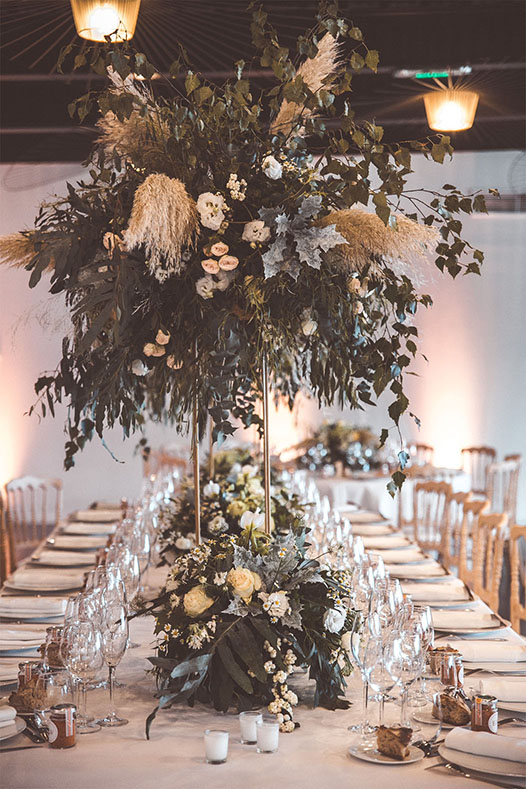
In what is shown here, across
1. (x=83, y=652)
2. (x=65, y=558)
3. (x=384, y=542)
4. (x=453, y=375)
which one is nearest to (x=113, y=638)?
(x=83, y=652)

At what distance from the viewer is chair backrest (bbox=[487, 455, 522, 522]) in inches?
333

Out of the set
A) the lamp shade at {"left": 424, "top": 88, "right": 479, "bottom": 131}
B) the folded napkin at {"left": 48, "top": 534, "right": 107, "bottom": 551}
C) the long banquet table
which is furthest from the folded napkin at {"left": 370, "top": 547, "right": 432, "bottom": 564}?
the lamp shade at {"left": 424, "top": 88, "right": 479, "bottom": 131}

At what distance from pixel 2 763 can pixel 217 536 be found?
0.73 m

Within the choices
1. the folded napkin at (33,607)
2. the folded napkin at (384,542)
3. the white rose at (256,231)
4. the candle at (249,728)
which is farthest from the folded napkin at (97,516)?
the candle at (249,728)

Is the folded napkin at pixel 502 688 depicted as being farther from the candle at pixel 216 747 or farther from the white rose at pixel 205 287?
the white rose at pixel 205 287

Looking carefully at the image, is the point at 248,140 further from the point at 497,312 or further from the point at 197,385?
the point at 497,312

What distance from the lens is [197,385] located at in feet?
7.35

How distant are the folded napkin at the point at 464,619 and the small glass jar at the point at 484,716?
798 millimetres

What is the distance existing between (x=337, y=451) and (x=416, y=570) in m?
4.39

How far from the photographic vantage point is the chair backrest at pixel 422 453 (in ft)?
29.9

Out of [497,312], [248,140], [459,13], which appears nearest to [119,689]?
[248,140]

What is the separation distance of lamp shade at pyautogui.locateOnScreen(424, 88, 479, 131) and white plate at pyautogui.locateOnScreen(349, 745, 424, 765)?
5444 millimetres

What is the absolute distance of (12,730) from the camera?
1855mm

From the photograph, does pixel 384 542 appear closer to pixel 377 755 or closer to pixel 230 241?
pixel 230 241
